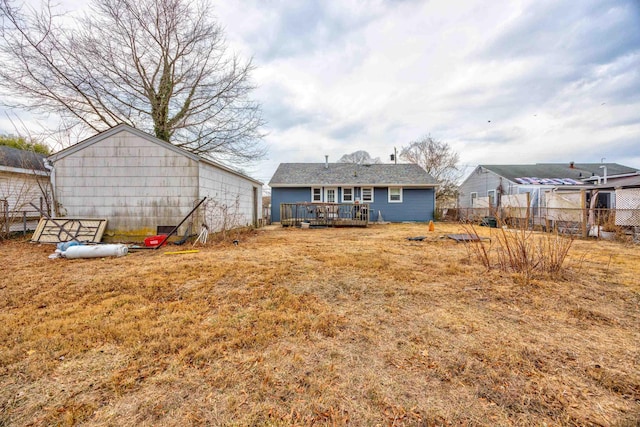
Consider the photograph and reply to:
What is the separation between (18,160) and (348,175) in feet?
50.5

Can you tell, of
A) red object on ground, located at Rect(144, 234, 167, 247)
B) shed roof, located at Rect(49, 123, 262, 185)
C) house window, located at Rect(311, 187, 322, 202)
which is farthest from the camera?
house window, located at Rect(311, 187, 322, 202)

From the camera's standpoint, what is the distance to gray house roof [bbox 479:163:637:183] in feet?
58.0

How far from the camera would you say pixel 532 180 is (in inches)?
645

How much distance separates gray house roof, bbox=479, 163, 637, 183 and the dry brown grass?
55.8ft

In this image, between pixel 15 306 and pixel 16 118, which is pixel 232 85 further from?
pixel 15 306

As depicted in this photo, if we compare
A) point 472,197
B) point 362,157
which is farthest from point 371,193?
point 362,157

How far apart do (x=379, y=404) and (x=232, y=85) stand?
13.9m

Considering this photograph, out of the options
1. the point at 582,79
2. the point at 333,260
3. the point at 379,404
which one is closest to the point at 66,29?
the point at 333,260

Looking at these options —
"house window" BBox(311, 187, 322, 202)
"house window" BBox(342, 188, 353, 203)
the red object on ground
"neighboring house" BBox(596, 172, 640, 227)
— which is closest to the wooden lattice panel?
"neighboring house" BBox(596, 172, 640, 227)

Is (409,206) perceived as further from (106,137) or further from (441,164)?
(106,137)

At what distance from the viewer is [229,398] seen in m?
1.51

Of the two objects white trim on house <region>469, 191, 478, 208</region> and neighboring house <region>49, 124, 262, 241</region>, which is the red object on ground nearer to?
neighboring house <region>49, 124, 262, 241</region>

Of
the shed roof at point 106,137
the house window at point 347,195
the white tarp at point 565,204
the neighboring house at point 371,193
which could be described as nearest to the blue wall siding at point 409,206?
the neighboring house at point 371,193

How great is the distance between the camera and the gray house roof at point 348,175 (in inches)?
624
